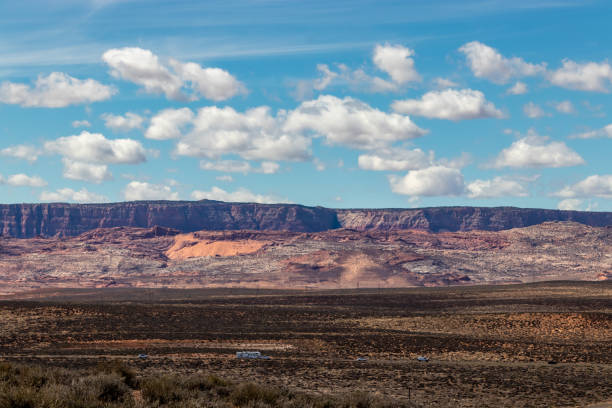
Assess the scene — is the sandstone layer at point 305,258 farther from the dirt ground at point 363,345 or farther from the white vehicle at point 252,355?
the white vehicle at point 252,355

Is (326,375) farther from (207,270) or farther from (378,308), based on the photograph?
(207,270)

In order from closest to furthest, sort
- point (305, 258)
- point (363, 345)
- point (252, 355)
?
1. point (252, 355)
2. point (363, 345)
3. point (305, 258)

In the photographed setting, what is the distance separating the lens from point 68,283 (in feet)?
477

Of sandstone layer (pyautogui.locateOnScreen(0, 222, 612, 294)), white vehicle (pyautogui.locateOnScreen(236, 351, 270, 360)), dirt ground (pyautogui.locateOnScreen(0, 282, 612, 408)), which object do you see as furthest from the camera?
sandstone layer (pyautogui.locateOnScreen(0, 222, 612, 294))

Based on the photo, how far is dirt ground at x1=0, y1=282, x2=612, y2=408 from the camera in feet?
92.4

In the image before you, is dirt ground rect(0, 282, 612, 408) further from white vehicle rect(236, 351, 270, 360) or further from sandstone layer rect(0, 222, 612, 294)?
sandstone layer rect(0, 222, 612, 294)

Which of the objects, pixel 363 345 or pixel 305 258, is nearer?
pixel 363 345

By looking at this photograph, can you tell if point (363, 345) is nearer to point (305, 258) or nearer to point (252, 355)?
point (252, 355)

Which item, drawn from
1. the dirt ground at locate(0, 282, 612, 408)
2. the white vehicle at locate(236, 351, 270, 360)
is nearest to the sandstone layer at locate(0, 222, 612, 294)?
the dirt ground at locate(0, 282, 612, 408)

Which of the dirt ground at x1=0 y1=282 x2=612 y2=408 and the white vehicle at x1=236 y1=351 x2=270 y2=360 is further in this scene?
the white vehicle at x1=236 y1=351 x2=270 y2=360

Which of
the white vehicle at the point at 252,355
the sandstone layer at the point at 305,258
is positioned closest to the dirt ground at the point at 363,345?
the white vehicle at the point at 252,355

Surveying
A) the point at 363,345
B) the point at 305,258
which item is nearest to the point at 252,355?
the point at 363,345

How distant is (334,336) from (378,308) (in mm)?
24577

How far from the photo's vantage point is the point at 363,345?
4197cm
